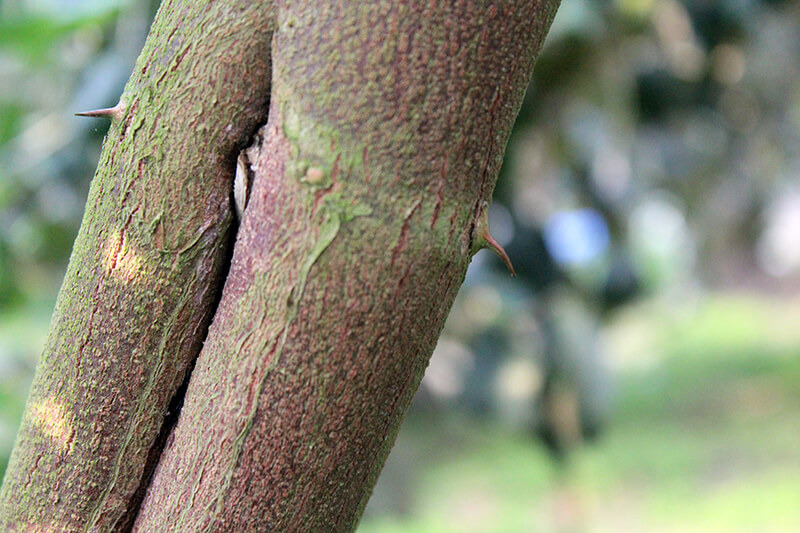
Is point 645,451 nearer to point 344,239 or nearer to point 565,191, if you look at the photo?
point 565,191

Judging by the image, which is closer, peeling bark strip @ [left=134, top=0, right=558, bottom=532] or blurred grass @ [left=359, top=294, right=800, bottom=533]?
peeling bark strip @ [left=134, top=0, right=558, bottom=532]

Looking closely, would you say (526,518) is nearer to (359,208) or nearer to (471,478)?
(471,478)

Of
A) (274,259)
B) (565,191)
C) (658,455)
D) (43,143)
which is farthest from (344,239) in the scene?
(658,455)

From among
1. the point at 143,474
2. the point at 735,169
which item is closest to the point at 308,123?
the point at 143,474

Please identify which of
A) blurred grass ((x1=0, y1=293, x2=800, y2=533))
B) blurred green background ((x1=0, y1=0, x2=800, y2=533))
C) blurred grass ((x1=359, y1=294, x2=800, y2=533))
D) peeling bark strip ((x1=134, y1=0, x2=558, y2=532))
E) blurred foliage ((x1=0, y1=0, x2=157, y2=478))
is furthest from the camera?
blurred grass ((x1=359, y1=294, x2=800, y2=533))

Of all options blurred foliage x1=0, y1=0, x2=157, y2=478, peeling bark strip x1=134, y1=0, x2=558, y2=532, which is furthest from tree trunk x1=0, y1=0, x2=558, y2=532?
blurred foliage x1=0, y1=0, x2=157, y2=478

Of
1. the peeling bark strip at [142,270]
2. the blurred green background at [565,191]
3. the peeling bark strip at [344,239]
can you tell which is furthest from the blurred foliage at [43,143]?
the peeling bark strip at [344,239]

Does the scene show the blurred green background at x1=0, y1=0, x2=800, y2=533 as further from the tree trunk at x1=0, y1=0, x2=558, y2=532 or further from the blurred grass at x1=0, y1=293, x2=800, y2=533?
the tree trunk at x1=0, y1=0, x2=558, y2=532

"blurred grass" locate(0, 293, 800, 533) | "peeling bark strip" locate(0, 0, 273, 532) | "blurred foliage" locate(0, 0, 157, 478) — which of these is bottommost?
"peeling bark strip" locate(0, 0, 273, 532)
